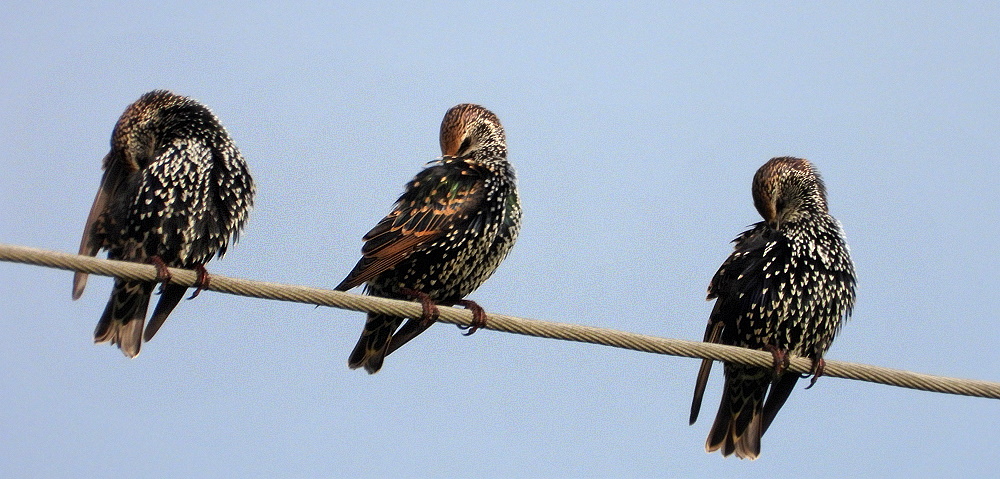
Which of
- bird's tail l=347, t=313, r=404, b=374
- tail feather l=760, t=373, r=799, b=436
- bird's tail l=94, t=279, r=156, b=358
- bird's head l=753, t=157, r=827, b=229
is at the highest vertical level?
bird's head l=753, t=157, r=827, b=229

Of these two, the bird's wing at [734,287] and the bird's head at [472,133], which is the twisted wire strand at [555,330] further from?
→ the bird's head at [472,133]

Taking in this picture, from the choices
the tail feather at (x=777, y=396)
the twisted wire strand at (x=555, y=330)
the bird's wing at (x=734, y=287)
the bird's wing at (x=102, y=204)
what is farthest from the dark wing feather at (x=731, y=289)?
the bird's wing at (x=102, y=204)

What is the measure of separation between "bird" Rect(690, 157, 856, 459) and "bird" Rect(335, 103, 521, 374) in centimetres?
108

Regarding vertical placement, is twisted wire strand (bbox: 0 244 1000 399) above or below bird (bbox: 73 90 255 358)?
below

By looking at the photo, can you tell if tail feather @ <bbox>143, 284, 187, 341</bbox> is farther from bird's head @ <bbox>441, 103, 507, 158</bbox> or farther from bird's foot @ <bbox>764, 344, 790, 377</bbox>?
bird's foot @ <bbox>764, 344, 790, 377</bbox>

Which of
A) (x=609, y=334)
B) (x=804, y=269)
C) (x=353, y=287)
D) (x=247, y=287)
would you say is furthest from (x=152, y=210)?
(x=804, y=269)

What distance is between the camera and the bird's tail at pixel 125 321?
6371 mm

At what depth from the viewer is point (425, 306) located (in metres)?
5.70

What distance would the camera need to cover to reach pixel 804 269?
20.6 ft

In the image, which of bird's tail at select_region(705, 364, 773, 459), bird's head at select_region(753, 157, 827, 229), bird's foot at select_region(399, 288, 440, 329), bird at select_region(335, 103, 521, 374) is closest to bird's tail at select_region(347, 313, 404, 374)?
bird at select_region(335, 103, 521, 374)

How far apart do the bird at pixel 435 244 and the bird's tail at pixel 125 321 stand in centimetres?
93

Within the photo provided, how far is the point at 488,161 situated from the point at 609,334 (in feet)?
6.69

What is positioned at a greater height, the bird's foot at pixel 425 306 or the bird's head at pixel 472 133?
the bird's head at pixel 472 133

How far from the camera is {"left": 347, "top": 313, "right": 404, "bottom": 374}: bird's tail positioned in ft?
21.1
